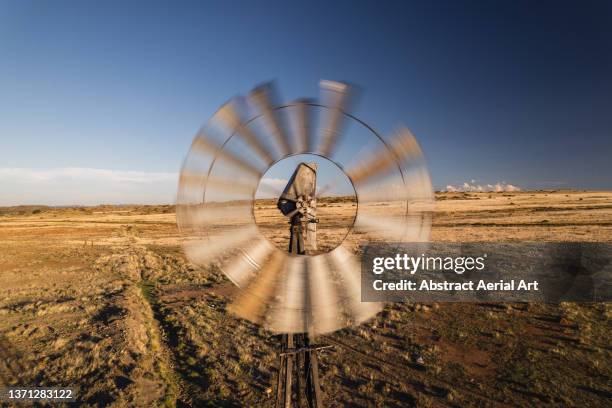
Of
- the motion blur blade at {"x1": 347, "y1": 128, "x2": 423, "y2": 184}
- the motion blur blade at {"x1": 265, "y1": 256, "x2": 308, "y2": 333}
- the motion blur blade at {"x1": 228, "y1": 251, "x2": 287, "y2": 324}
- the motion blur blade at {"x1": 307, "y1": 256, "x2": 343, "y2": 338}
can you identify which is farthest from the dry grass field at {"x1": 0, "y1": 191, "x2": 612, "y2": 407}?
the motion blur blade at {"x1": 347, "y1": 128, "x2": 423, "y2": 184}

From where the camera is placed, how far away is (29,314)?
40.8 ft

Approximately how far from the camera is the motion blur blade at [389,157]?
3.79 m

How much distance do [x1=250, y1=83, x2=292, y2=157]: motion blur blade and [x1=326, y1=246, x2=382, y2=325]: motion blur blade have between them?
1.36 m

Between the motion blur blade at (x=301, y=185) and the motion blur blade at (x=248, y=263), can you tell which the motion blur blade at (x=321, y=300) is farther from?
the motion blur blade at (x=301, y=185)

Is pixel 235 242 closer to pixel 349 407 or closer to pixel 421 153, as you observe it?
pixel 421 153

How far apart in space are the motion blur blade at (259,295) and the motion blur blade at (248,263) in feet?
0.21

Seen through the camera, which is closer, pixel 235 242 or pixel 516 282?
pixel 235 242

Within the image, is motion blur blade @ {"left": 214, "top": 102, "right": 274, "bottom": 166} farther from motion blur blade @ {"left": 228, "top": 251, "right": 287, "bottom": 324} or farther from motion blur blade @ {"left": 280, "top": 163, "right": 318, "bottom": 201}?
motion blur blade @ {"left": 228, "top": 251, "right": 287, "bottom": 324}

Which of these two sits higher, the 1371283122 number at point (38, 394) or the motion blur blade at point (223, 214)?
the motion blur blade at point (223, 214)

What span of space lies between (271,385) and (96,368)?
437cm

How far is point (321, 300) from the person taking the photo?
3809 mm

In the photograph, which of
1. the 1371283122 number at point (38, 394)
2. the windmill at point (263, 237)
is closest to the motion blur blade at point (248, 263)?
the windmill at point (263, 237)

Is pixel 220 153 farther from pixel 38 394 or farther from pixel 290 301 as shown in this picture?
pixel 38 394

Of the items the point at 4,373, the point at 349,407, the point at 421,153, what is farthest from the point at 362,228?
the point at 4,373
